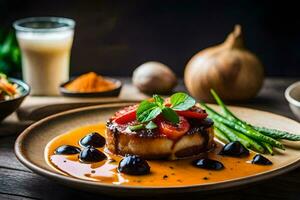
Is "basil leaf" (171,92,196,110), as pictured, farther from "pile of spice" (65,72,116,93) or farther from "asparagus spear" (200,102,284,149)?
"pile of spice" (65,72,116,93)

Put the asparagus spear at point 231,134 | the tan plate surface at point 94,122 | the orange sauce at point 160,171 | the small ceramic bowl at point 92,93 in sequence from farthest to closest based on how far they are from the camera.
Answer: the small ceramic bowl at point 92,93
the asparagus spear at point 231,134
the orange sauce at point 160,171
the tan plate surface at point 94,122

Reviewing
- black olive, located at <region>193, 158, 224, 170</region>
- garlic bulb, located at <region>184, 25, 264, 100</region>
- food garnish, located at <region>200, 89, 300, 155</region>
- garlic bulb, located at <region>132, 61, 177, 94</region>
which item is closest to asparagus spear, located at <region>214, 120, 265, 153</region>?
food garnish, located at <region>200, 89, 300, 155</region>

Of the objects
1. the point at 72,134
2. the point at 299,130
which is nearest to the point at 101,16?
the point at 72,134

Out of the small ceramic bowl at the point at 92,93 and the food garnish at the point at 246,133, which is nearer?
the food garnish at the point at 246,133

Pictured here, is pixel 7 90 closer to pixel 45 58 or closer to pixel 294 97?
pixel 45 58

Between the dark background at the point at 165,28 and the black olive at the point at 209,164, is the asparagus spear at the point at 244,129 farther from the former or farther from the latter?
the dark background at the point at 165,28

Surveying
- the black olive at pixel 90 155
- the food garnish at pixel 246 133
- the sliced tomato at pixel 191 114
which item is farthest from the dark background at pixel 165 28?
the black olive at pixel 90 155

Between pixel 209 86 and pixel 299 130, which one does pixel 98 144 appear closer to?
pixel 299 130
